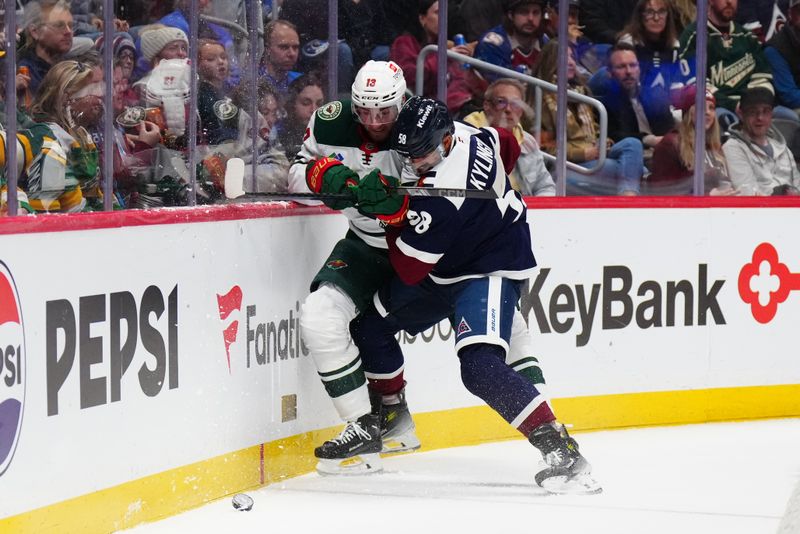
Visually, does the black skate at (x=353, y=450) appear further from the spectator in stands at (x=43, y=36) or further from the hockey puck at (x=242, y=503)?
the spectator in stands at (x=43, y=36)

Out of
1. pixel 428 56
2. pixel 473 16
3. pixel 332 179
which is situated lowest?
pixel 332 179

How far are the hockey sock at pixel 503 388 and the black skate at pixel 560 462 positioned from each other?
0.04 m

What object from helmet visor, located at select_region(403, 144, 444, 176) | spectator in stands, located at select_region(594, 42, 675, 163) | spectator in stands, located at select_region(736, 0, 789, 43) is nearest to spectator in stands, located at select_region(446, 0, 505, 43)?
spectator in stands, located at select_region(594, 42, 675, 163)

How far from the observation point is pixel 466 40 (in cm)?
536

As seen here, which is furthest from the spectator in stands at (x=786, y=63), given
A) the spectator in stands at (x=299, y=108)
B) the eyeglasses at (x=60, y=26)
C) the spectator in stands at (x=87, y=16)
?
the eyeglasses at (x=60, y=26)

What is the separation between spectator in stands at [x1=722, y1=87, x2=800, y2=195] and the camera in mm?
5805

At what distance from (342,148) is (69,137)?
85 cm

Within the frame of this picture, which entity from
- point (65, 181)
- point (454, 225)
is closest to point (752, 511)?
point (454, 225)

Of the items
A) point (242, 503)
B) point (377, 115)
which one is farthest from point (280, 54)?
point (242, 503)

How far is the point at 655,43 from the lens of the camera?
18.7 feet

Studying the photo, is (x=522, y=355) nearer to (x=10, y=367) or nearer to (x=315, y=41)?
(x=315, y=41)

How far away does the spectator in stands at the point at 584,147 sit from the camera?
5.52 m

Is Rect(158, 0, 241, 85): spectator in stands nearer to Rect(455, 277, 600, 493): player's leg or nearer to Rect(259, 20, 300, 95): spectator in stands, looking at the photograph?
Rect(259, 20, 300, 95): spectator in stands

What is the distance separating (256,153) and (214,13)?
0.48 meters
